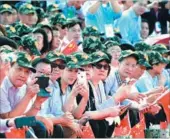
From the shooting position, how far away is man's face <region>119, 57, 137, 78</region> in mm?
9344

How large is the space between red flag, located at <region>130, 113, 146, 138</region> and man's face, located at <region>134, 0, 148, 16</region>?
3107mm

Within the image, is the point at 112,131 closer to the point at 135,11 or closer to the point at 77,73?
the point at 77,73

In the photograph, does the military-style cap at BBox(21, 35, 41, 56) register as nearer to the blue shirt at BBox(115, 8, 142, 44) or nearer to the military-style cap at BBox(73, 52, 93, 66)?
the military-style cap at BBox(73, 52, 93, 66)

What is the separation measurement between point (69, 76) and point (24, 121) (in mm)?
924

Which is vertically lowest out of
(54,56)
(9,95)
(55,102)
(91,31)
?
(55,102)

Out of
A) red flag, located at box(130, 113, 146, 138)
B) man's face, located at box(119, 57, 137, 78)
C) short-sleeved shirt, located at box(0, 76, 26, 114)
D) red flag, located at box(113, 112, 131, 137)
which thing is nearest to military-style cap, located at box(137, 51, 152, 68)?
man's face, located at box(119, 57, 137, 78)

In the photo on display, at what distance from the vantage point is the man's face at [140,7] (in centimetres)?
1224

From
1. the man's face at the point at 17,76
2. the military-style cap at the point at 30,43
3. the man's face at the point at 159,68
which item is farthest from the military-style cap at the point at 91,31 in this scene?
the man's face at the point at 17,76

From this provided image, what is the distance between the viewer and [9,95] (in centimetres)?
762

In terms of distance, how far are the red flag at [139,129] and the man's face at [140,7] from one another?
3107mm

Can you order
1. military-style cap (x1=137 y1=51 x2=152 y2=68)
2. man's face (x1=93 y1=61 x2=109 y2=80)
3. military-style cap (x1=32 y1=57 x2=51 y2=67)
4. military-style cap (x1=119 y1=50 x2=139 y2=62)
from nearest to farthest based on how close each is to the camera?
military-style cap (x1=32 y1=57 x2=51 y2=67)
man's face (x1=93 y1=61 x2=109 y2=80)
military-style cap (x1=119 y1=50 x2=139 y2=62)
military-style cap (x1=137 y1=51 x2=152 y2=68)

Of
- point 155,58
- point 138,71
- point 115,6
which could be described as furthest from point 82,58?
point 115,6

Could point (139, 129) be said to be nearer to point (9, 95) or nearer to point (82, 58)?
point (82, 58)

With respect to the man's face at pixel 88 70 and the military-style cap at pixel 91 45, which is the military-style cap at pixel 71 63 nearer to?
the man's face at pixel 88 70
